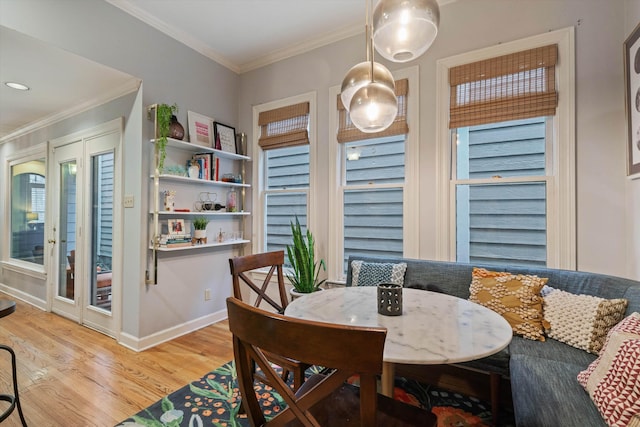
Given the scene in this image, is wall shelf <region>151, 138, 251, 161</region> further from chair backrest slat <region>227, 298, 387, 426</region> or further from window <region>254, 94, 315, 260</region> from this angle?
chair backrest slat <region>227, 298, 387, 426</region>

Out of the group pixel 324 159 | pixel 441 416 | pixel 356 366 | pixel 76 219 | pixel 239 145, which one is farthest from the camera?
pixel 239 145

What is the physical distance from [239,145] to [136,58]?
127cm

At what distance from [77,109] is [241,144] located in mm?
1834

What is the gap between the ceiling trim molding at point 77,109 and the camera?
2.76m

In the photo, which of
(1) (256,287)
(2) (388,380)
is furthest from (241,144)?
(2) (388,380)

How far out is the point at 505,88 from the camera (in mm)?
2279

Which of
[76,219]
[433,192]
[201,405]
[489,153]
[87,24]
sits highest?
[87,24]

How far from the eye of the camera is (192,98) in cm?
309

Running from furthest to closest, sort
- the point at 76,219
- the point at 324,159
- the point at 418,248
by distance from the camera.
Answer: the point at 76,219, the point at 324,159, the point at 418,248

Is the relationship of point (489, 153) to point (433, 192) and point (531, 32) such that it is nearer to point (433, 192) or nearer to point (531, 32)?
point (433, 192)

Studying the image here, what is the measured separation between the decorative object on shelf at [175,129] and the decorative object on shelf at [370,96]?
6.09 ft

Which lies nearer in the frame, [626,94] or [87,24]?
[626,94]

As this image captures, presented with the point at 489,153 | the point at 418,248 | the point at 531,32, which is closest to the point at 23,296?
the point at 418,248

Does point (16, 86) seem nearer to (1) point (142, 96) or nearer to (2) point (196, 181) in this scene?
(1) point (142, 96)
